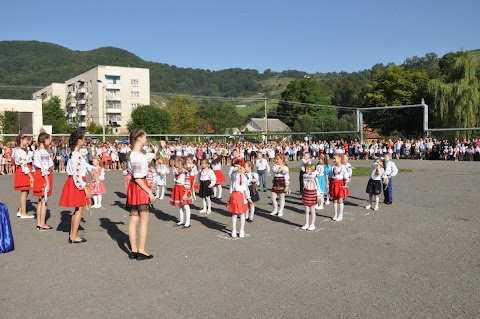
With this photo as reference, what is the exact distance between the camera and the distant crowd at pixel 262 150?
27905mm

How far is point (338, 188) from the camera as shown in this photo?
11.0 meters

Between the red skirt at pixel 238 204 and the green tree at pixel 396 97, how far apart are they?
50.8 metres

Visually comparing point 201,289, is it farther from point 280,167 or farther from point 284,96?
point 284,96

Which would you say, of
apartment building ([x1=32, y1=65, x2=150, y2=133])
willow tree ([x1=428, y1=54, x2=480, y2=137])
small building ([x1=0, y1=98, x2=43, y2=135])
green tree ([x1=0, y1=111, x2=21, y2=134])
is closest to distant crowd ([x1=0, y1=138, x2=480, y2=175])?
willow tree ([x1=428, y1=54, x2=480, y2=137])

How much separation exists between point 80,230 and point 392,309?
7.17m

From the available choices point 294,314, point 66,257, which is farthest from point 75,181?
point 294,314

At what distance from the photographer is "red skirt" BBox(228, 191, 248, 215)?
355 inches

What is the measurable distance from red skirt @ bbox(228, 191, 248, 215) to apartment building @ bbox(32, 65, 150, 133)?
299 feet

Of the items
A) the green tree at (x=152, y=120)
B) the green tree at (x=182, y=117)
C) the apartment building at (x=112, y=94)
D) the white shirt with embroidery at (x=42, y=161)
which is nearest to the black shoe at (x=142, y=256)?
the white shirt with embroidery at (x=42, y=161)

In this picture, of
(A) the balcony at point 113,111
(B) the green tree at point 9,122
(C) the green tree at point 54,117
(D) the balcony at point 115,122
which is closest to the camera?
(B) the green tree at point 9,122

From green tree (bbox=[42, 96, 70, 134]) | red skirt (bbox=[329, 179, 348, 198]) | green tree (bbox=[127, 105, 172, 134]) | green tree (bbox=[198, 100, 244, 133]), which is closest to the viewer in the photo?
red skirt (bbox=[329, 179, 348, 198])

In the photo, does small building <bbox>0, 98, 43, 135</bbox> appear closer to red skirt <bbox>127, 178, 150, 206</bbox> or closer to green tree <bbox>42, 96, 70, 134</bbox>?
green tree <bbox>42, 96, 70, 134</bbox>

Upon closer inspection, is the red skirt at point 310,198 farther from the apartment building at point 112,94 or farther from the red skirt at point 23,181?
the apartment building at point 112,94

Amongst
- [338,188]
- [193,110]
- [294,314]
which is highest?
[193,110]
